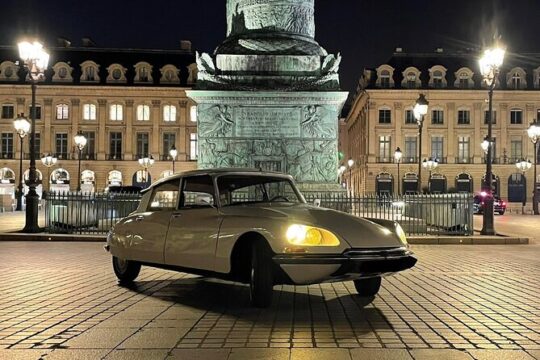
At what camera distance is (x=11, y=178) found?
282 ft

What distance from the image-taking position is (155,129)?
87.9 meters

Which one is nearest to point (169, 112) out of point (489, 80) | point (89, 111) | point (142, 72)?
point (142, 72)

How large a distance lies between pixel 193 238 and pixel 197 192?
88 centimetres

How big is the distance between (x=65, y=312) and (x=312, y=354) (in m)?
3.26

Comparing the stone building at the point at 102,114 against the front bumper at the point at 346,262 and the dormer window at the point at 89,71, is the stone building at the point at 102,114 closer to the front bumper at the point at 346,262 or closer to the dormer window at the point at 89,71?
the dormer window at the point at 89,71

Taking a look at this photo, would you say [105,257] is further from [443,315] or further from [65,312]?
[443,315]

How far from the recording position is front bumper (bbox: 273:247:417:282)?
734 centimetres

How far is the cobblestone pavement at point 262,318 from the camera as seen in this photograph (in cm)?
579

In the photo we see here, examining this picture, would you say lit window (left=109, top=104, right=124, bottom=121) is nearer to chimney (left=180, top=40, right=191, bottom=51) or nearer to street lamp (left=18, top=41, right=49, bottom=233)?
chimney (left=180, top=40, right=191, bottom=51)

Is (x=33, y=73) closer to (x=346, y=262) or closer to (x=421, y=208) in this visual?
(x=421, y=208)

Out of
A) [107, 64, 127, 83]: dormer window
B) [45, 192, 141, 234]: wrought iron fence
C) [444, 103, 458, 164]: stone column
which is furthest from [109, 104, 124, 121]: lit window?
[45, 192, 141, 234]: wrought iron fence

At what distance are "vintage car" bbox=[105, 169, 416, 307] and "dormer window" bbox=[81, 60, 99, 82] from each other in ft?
262

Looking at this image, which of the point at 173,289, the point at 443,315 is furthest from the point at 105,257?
the point at 443,315

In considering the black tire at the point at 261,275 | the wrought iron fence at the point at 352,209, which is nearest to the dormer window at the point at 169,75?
the wrought iron fence at the point at 352,209
